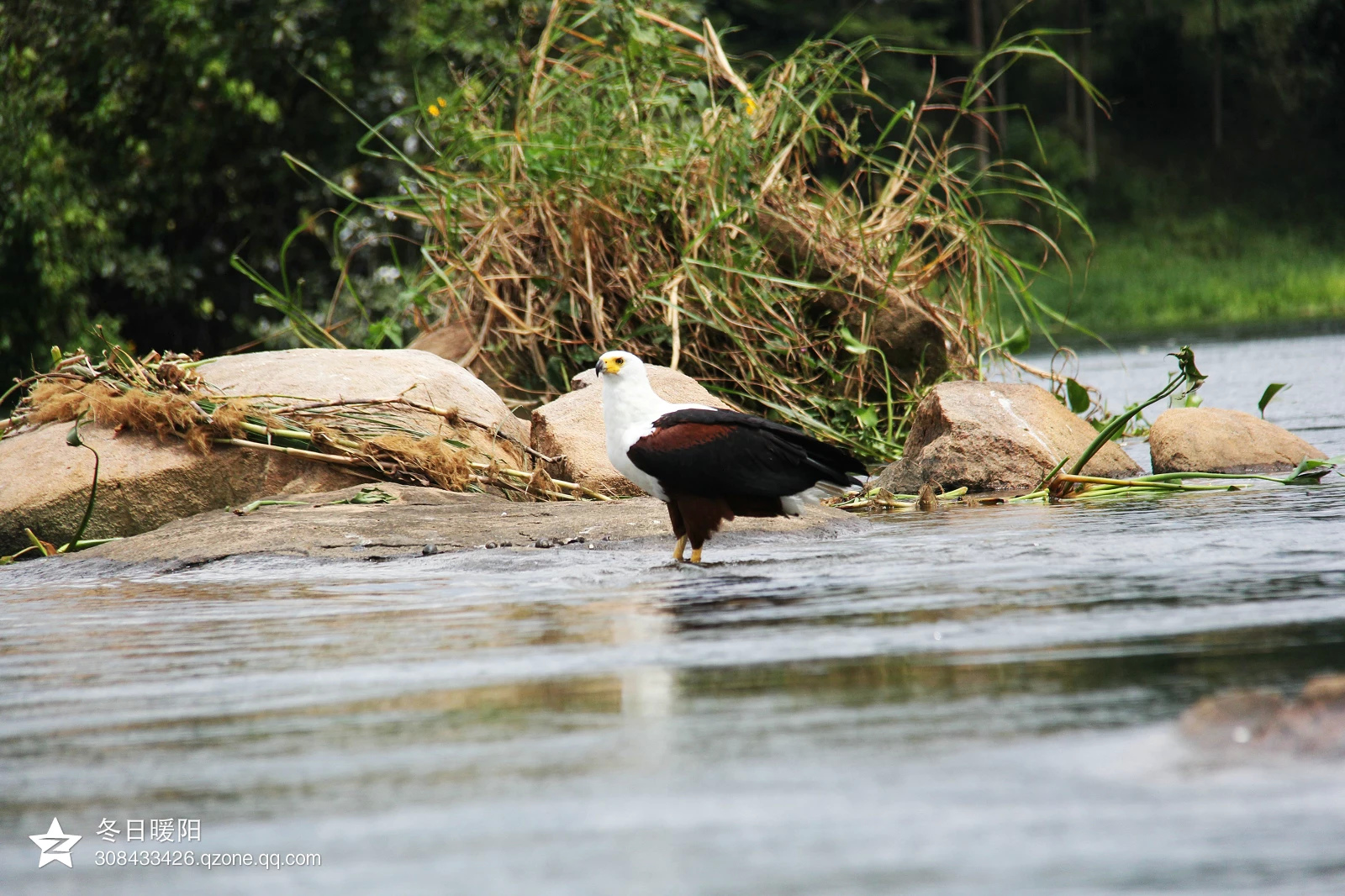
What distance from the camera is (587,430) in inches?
308

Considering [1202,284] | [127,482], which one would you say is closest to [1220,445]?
[127,482]

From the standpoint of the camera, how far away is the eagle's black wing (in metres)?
5.43

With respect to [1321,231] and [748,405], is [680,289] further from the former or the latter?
[1321,231]

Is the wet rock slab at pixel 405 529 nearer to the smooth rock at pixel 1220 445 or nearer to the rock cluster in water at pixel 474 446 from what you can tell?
the rock cluster in water at pixel 474 446

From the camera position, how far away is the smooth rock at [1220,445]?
313 inches

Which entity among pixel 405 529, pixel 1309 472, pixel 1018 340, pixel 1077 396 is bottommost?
pixel 405 529

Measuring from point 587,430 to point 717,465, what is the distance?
2.47 m

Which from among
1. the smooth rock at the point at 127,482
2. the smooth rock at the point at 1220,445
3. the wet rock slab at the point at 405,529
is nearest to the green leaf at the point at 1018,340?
the smooth rock at the point at 1220,445

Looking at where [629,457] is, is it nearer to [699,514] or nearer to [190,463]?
[699,514]

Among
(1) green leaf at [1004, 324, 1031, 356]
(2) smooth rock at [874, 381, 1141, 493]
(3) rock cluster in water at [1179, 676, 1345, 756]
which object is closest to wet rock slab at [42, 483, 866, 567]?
(2) smooth rock at [874, 381, 1141, 493]

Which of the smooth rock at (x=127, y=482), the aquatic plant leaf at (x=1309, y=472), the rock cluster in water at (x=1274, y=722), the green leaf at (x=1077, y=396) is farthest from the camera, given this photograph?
the green leaf at (x=1077, y=396)

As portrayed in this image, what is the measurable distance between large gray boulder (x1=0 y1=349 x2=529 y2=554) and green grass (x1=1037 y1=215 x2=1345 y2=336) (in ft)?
51.3

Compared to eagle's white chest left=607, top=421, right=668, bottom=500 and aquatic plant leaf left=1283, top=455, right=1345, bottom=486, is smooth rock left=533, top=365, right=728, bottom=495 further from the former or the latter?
aquatic plant leaf left=1283, top=455, right=1345, bottom=486

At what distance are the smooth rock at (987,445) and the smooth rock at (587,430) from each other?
1150 millimetres
